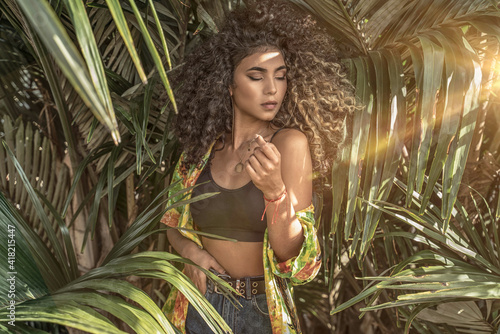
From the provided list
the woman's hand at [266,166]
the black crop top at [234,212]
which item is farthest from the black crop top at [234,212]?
the woman's hand at [266,166]

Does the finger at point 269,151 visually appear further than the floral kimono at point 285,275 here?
No

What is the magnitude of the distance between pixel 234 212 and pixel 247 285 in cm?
16

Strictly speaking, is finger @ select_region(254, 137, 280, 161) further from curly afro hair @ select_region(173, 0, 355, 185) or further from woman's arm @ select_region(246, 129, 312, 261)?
curly afro hair @ select_region(173, 0, 355, 185)

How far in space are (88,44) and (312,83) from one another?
0.71 meters

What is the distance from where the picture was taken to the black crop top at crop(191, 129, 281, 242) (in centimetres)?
111

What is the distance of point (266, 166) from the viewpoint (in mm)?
956

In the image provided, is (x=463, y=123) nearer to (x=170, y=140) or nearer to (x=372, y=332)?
(x=170, y=140)

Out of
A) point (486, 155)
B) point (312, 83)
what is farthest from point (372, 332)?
point (312, 83)

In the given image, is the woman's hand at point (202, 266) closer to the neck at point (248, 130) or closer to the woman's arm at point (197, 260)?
the woman's arm at point (197, 260)

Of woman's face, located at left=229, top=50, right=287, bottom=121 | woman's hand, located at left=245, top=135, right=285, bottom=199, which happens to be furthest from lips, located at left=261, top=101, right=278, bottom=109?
woman's hand, located at left=245, top=135, right=285, bottom=199

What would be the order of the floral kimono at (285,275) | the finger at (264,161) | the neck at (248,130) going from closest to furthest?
the finger at (264,161) → the floral kimono at (285,275) → the neck at (248,130)

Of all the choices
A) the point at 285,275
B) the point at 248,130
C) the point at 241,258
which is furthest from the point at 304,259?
the point at 248,130

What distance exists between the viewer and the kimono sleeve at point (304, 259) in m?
1.05

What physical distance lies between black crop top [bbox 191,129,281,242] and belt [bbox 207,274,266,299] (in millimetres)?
86
